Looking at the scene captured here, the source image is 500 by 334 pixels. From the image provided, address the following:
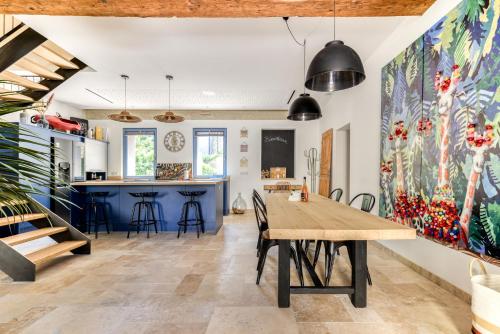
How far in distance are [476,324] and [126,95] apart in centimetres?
699

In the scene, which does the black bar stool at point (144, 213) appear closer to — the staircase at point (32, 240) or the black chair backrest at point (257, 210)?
the staircase at point (32, 240)

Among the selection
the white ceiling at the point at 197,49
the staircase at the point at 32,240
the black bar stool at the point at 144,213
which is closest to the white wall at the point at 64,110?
the white ceiling at the point at 197,49

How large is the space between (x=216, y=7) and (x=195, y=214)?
10.9 feet

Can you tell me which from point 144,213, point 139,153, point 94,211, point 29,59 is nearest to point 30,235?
point 94,211

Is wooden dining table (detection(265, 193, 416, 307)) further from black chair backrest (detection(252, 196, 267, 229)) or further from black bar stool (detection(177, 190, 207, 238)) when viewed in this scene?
black bar stool (detection(177, 190, 207, 238))

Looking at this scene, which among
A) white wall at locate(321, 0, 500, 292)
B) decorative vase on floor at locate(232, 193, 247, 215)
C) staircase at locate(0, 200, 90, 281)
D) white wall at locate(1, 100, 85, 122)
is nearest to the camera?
white wall at locate(321, 0, 500, 292)

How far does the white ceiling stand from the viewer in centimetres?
322

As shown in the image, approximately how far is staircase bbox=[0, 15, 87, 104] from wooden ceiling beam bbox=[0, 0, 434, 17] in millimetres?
715

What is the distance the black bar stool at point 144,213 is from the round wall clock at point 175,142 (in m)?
3.30

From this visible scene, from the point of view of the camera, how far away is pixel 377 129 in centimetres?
379

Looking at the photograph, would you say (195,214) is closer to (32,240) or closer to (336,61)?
(32,240)

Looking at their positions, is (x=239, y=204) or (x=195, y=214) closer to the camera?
(x=195, y=214)

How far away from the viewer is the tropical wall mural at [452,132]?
197 centimetres

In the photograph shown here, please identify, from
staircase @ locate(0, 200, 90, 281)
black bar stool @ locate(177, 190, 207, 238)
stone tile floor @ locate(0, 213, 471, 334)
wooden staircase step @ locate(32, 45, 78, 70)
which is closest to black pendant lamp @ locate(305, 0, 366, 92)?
stone tile floor @ locate(0, 213, 471, 334)
